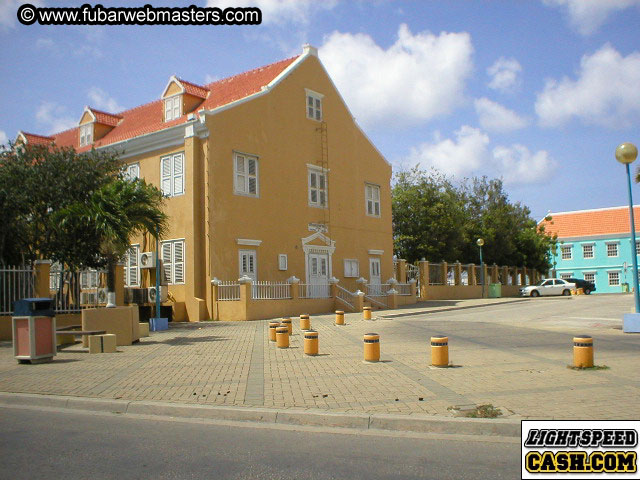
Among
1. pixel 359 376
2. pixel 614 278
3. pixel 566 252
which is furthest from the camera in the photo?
pixel 566 252

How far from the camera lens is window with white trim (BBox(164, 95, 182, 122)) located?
27.9 m

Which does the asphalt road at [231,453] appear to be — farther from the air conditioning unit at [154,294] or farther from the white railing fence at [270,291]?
the white railing fence at [270,291]

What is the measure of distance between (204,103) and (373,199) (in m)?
10.8

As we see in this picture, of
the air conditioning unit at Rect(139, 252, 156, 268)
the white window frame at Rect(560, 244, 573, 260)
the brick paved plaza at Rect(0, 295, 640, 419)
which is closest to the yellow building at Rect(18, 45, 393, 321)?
the air conditioning unit at Rect(139, 252, 156, 268)

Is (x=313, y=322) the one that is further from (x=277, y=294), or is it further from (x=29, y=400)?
(x=29, y=400)

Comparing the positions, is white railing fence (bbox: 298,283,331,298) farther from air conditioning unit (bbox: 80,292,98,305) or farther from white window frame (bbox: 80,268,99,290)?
white window frame (bbox: 80,268,99,290)

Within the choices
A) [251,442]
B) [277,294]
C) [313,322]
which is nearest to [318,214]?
[277,294]

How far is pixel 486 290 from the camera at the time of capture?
41906mm

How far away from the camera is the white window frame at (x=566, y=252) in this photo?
64.2m

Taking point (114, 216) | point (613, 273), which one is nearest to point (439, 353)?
point (114, 216)

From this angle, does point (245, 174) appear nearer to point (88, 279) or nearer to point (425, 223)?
point (88, 279)

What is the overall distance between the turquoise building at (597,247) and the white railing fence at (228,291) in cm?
4398

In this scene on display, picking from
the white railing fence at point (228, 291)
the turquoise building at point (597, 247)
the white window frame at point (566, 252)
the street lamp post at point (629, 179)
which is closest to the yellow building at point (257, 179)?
the white railing fence at point (228, 291)

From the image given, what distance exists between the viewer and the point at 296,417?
748cm
